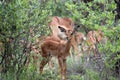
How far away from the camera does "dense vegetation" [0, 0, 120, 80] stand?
5.54 meters

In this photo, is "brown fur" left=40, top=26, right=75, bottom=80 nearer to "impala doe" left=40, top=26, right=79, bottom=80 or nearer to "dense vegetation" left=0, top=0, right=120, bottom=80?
"impala doe" left=40, top=26, right=79, bottom=80

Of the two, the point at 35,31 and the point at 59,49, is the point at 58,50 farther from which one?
the point at 35,31

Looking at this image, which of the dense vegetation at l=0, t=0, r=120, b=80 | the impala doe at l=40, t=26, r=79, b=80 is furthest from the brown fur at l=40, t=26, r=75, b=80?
the dense vegetation at l=0, t=0, r=120, b=80

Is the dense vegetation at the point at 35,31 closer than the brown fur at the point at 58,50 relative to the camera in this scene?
Yes

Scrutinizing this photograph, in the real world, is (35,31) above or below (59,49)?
above

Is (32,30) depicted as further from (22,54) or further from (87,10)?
(87,10)

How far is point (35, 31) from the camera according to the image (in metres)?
6.18

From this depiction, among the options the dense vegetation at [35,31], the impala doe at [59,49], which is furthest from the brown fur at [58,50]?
the dense vegetation at [35,31]

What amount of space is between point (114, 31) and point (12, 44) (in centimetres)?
175

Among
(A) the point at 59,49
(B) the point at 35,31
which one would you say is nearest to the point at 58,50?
(A) the point at 59,49

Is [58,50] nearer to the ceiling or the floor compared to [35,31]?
nearer to the floor

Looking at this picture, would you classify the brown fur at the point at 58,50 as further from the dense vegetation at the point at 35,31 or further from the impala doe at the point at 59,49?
the dense vegetation at the point at 35,31

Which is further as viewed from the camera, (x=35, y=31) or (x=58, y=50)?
(x=58, y=50)

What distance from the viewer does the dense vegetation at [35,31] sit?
5544 millimetres
